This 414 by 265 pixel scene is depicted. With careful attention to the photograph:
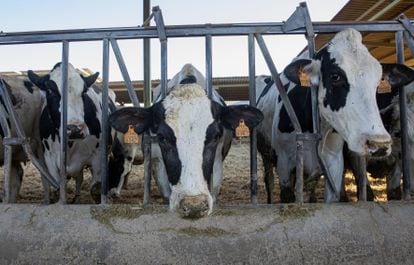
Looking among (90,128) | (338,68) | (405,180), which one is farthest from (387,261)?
(90,128)

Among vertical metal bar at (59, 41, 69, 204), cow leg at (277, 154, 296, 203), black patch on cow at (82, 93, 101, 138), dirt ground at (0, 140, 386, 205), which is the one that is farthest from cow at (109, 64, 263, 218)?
dirt ground at (0, 140, 386, 205)

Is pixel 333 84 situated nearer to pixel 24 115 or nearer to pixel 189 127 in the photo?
pixel 189 127

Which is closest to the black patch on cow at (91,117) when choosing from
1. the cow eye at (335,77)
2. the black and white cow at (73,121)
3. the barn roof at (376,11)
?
the black and white cow at (73,121)

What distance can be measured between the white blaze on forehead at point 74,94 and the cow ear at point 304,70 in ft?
7.05

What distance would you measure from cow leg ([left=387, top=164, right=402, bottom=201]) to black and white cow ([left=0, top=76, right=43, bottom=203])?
4.52m

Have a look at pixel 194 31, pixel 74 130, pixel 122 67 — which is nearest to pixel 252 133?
pixel 194 31

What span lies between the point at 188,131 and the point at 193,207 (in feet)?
2.34

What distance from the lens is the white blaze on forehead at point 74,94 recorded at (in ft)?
15.9

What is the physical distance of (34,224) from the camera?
11.3 feet

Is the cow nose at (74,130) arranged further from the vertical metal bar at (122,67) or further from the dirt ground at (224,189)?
the dirt ground at (224,189)

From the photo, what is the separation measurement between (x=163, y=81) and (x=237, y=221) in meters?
1.39

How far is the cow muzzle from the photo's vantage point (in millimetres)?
3230

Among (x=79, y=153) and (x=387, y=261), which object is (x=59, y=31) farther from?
(x=387, y=261)

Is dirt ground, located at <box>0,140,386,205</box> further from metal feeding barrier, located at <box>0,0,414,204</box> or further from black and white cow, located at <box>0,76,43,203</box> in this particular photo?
metal feeding barrier, located at <box>0,0,414,204</box>
